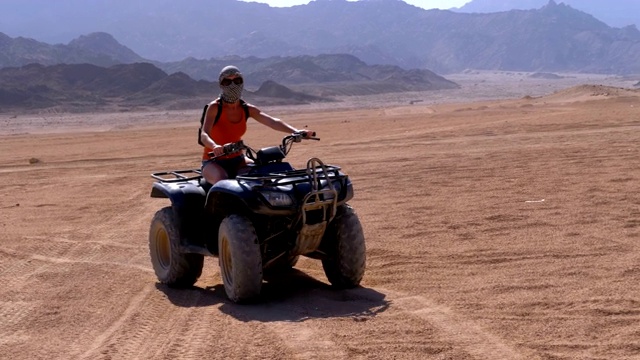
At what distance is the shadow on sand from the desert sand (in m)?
0.03

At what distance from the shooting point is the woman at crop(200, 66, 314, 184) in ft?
27.8

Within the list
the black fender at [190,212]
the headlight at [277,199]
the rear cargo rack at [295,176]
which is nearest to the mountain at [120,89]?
the black fender at [190,212]

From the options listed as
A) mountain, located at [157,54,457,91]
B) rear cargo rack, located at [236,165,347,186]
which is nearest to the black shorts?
rear cargo rack, located at [236,165,347,186]

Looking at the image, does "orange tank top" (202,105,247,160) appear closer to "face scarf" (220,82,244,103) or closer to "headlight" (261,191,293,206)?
"face scarf" (220,82,244,103)

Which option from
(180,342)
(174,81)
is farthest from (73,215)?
(174,81)

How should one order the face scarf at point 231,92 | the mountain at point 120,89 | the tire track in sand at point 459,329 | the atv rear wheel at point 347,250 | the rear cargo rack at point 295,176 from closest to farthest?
the tire track in sand at point 459,329, the rear cargo rack at point 295,176, the atv rear wheel at point 347,250, the face scarf at point 231,92, the mountain at point 120,89

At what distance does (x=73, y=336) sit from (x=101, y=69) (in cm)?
8392

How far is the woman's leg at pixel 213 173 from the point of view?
27.5 feet

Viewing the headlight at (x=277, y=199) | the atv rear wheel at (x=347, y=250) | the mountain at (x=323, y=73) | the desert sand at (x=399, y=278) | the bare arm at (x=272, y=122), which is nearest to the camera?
the desert sand at (x=399, y=278)

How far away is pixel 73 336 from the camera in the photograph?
711cm

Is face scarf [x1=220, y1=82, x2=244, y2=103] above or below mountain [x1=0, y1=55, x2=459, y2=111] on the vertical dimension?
above

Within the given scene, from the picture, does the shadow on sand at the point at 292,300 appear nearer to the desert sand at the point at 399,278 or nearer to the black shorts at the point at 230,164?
the desert sand at the point at 399,278

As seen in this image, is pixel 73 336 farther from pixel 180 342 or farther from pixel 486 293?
pixel 486 293

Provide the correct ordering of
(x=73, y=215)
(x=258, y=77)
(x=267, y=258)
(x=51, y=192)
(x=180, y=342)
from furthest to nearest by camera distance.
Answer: (x=258, y=77) < (x=51, y=192) < (x=73, y=215) < (x=267, y=258) < (x=180, y=342)
